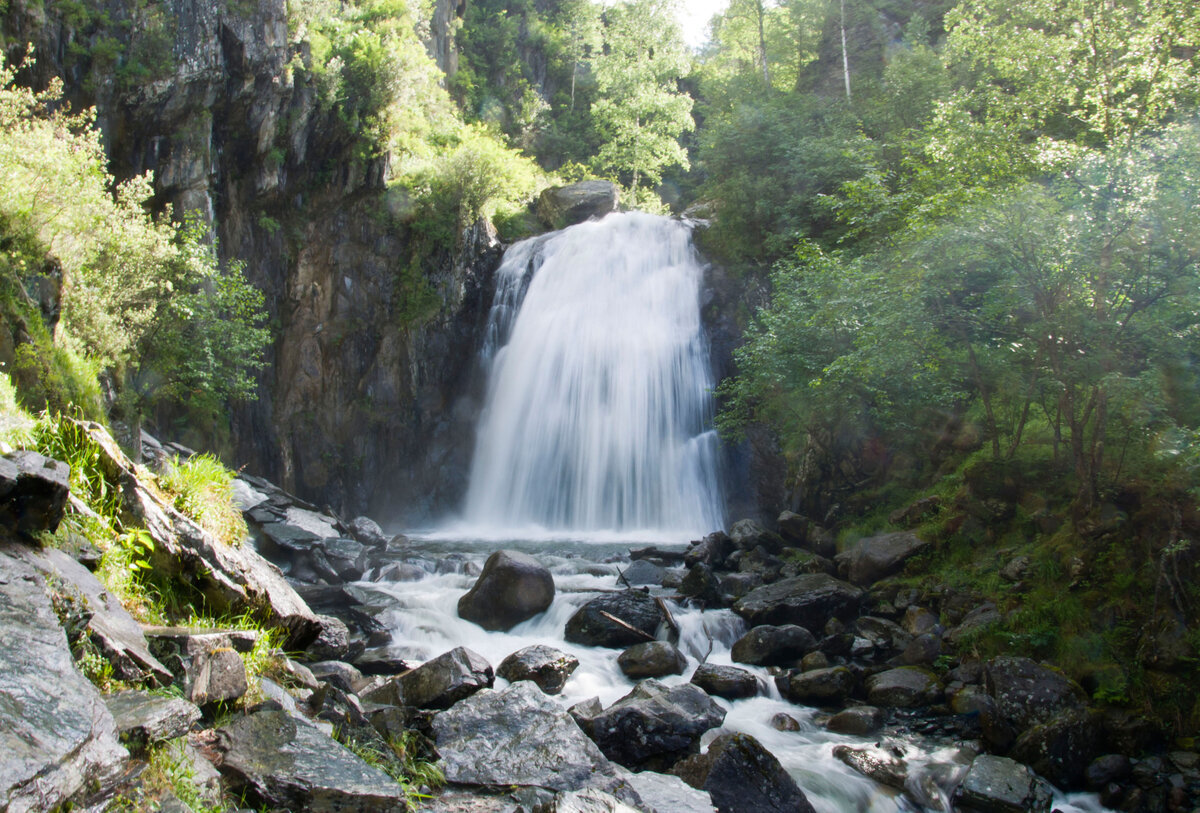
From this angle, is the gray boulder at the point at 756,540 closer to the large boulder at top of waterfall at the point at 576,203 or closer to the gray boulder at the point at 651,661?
the gray boulder at the point at 651,661

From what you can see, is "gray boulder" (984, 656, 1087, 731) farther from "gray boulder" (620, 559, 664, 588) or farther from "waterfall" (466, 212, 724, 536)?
"waterfall" (466, 212, 724, 536)

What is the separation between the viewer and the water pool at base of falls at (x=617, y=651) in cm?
682

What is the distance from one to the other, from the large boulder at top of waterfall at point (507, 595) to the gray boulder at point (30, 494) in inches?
281

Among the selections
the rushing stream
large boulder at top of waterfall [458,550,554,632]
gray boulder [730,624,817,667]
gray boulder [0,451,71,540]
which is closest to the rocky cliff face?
the rushing stream

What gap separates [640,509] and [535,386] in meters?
5.65

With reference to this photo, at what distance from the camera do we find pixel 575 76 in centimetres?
4247

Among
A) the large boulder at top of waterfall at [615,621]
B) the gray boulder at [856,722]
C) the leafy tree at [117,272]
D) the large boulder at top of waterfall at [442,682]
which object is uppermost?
the leafy tree at [117,272]

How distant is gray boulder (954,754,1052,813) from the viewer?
21.0 ft

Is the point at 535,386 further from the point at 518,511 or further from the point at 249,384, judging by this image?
the point at 249,384

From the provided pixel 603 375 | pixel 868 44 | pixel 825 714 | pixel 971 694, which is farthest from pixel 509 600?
pixel 868 44

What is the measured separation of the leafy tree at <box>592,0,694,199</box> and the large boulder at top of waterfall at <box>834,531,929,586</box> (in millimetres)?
25172

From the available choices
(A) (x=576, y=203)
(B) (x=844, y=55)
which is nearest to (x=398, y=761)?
(A) (x=576, y=203)

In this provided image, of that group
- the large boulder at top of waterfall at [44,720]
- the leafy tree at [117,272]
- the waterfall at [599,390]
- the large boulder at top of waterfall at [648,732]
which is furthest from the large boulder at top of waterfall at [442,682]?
the waterfall at [599,390]

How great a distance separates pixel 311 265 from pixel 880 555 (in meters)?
20.6
